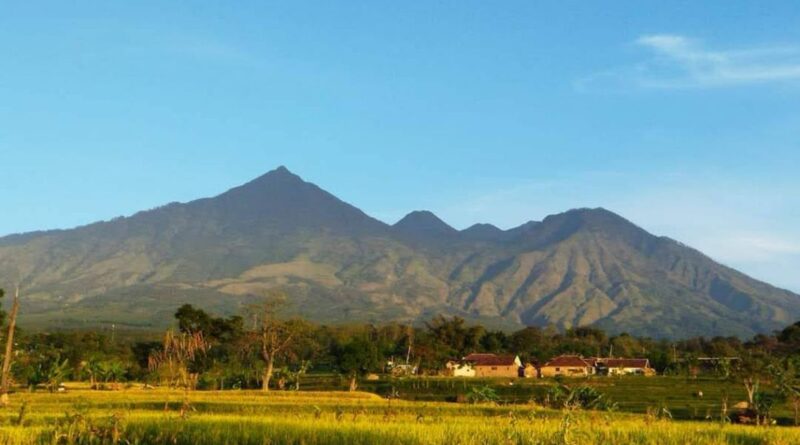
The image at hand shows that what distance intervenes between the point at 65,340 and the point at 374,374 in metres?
41.7

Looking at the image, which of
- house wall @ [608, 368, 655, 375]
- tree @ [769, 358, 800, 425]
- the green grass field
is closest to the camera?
tree @ [769, 358, 800, 425]

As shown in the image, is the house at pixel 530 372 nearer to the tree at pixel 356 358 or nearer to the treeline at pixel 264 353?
the treeline at pixel 264 353

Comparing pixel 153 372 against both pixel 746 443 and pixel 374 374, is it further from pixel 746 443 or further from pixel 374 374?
pixel 746 443

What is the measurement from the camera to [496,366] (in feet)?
425

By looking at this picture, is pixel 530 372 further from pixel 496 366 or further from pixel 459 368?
pixel 459 368

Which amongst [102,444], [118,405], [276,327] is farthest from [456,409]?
[276,327]

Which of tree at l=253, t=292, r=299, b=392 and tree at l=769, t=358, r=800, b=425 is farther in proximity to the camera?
tree at l=253, t=292, r=299, b=392

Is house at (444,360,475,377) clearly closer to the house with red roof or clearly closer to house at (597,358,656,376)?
the house with red roof

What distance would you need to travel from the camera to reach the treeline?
7406 centimetres

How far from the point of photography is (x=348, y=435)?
19047 mm

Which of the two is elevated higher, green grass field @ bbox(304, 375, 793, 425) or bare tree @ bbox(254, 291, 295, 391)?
bare tree @ bbox(254, 291, 295, 391)

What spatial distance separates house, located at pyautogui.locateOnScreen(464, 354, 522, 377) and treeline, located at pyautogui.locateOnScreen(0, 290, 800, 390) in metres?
5.24

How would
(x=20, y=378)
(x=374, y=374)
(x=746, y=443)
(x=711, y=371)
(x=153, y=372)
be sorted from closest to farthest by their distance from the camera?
(x=746, y=443), (x=20, y=378), (x=153, y=372), (x=374, y=374), (x=711, y=371)

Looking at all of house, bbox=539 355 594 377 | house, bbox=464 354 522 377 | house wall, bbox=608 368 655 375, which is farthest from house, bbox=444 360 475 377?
house wall, bbox=608 368 655 375
